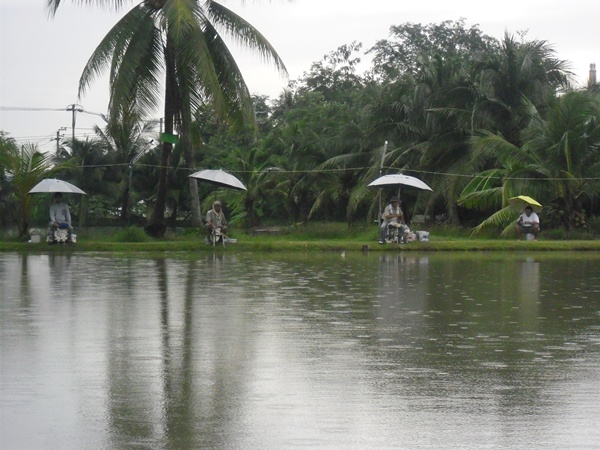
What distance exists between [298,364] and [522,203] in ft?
81.7

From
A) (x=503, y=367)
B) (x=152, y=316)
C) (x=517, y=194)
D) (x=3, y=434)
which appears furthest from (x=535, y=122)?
(x=3, y=434)

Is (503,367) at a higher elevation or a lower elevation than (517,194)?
lower

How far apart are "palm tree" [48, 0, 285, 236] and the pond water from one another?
1264cm

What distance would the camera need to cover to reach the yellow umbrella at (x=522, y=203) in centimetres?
3136

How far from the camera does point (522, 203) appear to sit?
32.0 metres

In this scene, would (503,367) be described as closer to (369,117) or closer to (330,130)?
(369,117)

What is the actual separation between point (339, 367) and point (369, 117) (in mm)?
35015

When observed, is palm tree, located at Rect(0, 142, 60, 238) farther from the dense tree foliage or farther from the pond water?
the pond water

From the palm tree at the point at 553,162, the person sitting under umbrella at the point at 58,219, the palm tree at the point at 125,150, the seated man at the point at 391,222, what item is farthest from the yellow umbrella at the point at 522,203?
the palm tree at the point at 125,150

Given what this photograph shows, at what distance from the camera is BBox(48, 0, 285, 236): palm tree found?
28.0 m

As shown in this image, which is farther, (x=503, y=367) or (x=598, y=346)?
(x=598, y=346)

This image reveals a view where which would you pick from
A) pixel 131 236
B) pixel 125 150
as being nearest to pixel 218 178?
pixel 131 236

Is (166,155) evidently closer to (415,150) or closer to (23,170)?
(23,170)

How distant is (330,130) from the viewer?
46.8m
